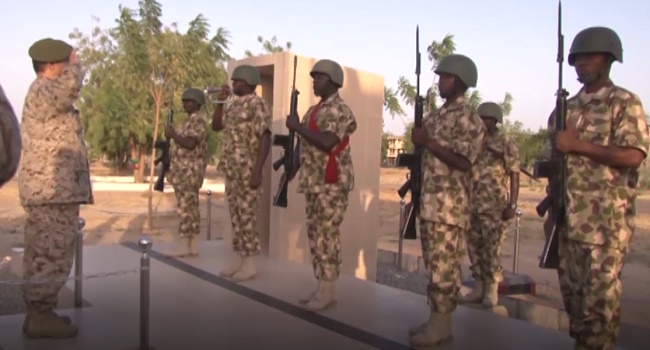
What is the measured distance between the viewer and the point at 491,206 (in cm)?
554

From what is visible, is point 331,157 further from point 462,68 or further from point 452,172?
point 462,68

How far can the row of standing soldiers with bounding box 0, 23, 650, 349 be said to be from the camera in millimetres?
3092

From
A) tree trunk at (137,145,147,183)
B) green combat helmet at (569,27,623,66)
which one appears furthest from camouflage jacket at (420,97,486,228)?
tree trunk at (137,145,147,183)

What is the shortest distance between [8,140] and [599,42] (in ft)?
8.99

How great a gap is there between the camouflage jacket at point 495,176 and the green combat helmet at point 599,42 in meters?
2.34

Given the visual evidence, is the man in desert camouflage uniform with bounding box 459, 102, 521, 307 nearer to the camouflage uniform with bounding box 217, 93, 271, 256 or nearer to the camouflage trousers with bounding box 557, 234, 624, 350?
the camouflage uniform with bounding box 217, 93, 271, 256

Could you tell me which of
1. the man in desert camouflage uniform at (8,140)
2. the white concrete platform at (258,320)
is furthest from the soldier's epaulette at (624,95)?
the man in desert camouflage uniform at (8,140)

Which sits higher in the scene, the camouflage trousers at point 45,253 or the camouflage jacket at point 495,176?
the camouflage jacket at point 495,176

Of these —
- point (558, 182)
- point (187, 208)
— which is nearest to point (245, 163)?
point (187, 208)

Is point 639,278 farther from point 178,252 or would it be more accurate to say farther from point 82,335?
point 82,335

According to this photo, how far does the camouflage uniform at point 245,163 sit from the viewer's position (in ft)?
17.8

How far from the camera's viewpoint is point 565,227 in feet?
10.7

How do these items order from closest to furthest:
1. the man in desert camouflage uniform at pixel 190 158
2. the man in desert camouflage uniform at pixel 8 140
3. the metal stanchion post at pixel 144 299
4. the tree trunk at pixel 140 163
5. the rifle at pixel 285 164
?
1. the man in desert camouflage uniform at pixel 8 140
2. the metal stanchion post at pixel 144 299
3. the rifle at pixel 285 164
4. the man in desert camouflage uniform at pixel 190 158
5. the tree trunk at pixel 140 163

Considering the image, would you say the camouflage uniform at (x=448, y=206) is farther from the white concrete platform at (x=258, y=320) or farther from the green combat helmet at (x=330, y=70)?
the green combat helmet at (x=330, y=70)
